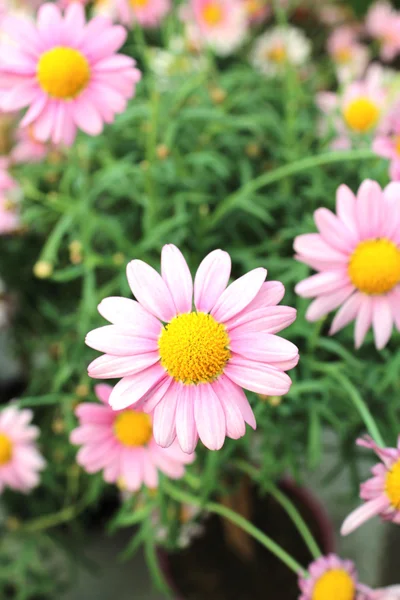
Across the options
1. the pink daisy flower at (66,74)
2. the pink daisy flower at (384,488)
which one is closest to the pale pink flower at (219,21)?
the pink daisy flower at (66,74)

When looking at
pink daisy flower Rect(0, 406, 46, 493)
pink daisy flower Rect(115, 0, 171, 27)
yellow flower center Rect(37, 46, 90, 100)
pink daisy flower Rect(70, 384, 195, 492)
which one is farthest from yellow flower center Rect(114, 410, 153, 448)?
pink daisy flower Rect(115, 0, 171, 27)

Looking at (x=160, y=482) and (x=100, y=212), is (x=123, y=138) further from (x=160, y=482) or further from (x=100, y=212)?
(x=160, y=482)

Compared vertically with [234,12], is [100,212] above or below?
below

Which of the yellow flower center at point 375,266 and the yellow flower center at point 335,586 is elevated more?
the yellow flower center at point 375,266

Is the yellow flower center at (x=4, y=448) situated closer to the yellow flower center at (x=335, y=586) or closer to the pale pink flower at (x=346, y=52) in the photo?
the yellow flower center at (x=335, y=586)

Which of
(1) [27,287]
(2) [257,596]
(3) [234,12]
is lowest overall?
(2) [257,596]

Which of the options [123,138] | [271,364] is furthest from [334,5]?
[271,364]

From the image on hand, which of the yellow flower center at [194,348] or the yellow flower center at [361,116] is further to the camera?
the yellow flower center at [361,116]

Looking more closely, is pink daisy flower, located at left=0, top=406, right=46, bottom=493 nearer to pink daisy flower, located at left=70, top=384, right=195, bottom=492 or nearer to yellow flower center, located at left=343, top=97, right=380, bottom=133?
pink daisy flower, located at left=70, top=384, right=195, bottom=492
